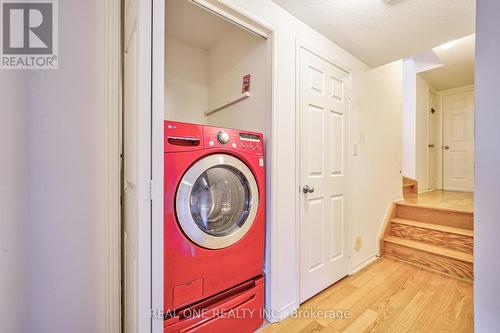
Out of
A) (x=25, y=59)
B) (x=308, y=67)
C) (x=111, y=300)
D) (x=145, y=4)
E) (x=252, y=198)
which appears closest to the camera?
(x=145, y=4)

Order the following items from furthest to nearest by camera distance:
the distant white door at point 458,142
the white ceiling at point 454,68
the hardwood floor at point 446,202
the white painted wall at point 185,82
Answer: the distant white door at point 458,142, the white ceiling at point 454,68, the hardwood floor at point 446,202, the white painted wall at point 185,82

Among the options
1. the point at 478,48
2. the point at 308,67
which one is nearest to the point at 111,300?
the point at 478,48

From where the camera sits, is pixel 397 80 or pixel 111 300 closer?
pixel 111 300

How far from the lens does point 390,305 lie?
1.57m

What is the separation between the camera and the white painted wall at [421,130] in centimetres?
369

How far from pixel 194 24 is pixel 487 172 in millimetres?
1999

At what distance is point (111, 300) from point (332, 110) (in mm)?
1985

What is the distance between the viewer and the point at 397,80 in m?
2.73

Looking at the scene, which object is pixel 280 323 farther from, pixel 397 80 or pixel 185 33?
pixel 397 80

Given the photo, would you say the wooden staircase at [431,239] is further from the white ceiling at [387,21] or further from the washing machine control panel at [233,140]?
the washing machine control panel at [233,140]

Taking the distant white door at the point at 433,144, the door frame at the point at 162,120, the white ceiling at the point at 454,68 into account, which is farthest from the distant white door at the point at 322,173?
the distant white door at the point at 433,144

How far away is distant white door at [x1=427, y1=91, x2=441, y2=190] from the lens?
161 inches

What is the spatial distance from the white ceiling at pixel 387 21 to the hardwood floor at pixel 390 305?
206 centimetres

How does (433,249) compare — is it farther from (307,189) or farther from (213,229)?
(213,229)
